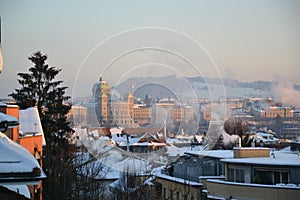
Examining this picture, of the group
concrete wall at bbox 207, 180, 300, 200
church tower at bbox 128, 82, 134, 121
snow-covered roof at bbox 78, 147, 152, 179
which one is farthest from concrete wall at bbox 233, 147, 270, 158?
church tower at bbox 128, 82, 134, 121

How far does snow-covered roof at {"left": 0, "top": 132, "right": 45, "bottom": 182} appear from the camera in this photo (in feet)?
7.44

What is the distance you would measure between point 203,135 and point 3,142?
154 ft

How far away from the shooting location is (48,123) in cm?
3950

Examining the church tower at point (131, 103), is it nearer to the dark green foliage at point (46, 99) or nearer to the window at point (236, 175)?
the dark green foliage at point (46, 99)

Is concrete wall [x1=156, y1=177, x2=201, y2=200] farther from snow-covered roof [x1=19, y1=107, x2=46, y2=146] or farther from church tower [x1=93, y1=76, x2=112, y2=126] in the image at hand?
church tower [x1=93, y1=76, x2=112, y2=126]

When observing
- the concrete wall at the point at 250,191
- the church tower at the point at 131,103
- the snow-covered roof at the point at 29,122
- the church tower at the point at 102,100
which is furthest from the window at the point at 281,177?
the church tower at the point at 102,100

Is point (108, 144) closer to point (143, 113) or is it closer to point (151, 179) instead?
point (143, 113)

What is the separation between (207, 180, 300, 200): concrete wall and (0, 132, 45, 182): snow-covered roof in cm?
1912

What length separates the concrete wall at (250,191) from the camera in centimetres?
2070

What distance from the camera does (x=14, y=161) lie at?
228 cm

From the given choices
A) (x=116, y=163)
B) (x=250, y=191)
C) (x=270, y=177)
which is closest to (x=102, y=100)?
(x=116, y=163)

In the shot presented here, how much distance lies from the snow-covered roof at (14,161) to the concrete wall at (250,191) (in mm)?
19118

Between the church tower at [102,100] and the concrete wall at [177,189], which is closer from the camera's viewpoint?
the concrete wall at [177,189]

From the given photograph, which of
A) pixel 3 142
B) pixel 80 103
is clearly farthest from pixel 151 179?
pixel 3 142
